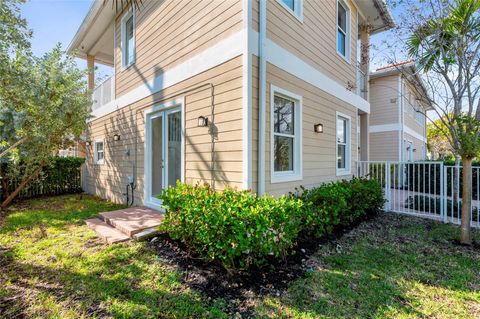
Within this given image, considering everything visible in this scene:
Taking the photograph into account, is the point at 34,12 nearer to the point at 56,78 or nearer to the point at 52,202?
the point at 56,78

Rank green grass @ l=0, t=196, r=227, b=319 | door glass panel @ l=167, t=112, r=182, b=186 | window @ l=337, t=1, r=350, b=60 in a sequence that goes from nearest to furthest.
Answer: green grass @ l=0, t=196, r=227, b=319 → door glass panel @ l=167, t=112, r=182, b=186 → window @ l=337, t=1, r=350, b=60

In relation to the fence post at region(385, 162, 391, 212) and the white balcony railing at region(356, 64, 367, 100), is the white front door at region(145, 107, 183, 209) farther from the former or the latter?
the white balcony railing at region(356, 64, 367, 100)

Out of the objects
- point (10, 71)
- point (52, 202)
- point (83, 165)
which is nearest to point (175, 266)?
point (10, 71)

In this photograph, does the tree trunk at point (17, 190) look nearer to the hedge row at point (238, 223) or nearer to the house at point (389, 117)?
the hedge row at point (238, 223)

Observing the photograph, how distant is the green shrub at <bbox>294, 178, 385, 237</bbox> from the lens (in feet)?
14.3

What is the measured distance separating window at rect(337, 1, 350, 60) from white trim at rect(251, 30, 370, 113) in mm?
1190

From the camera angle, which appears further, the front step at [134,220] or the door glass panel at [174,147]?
the door glass panel at [174,147]

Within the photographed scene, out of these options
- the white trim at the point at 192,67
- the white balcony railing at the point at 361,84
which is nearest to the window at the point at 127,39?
the white trim at the point at 192,67

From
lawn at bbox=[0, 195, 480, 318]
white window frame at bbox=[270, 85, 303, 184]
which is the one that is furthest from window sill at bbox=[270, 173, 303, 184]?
lawn at bbox=[0, 195, 480, 318]

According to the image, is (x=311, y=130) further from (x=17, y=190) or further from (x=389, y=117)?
(x=389, y=117)

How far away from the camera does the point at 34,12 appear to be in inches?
216

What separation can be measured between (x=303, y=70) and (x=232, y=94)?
6.91ft

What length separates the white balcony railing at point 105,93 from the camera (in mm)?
8375

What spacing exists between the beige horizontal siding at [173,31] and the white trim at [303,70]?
2.43 ft
